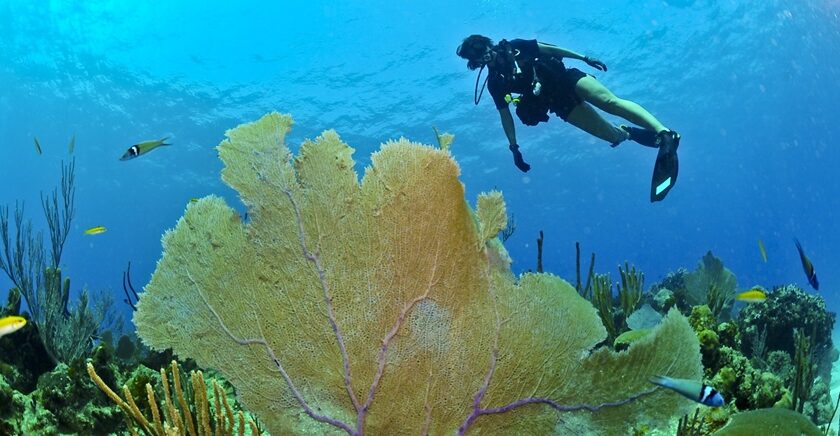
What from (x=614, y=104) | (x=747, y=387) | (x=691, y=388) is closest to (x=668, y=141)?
(x=614, y=104)

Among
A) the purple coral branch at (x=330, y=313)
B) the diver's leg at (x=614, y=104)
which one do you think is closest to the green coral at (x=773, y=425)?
the purple coral branch at (x=330, y=313)

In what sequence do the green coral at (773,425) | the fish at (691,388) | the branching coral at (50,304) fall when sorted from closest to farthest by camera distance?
the fish at (691,388), the green coral at (773,425), the branching coral at (50,304)

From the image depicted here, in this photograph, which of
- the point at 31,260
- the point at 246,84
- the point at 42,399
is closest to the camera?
the point at 42,399

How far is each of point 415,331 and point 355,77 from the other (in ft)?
116

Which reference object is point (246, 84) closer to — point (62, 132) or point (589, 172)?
point (62, 132)

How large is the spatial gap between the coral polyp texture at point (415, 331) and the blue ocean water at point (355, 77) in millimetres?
22900

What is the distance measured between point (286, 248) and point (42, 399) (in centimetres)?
269

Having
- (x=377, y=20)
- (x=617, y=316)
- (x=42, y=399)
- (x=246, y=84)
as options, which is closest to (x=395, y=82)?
(x=377, y=20)

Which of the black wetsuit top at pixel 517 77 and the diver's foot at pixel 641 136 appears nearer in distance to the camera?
the black wetsuit top at pixel 517 77

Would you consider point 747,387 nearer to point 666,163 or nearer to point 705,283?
point 666,163

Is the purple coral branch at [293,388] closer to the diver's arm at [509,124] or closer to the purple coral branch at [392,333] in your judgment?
the purple coral branch at [392,333]

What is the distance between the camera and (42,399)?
388 centimetres

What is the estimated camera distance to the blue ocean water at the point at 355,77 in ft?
111

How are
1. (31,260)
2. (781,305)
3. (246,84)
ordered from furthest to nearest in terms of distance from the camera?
(246,84), (781,305), (31,260)
